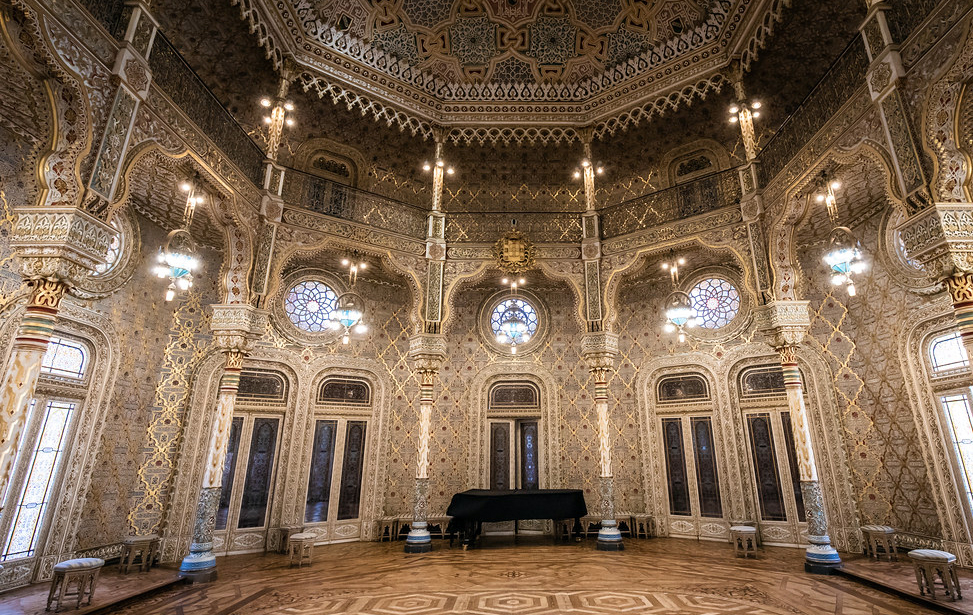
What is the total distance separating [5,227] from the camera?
745 cm

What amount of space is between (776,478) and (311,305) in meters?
11.7

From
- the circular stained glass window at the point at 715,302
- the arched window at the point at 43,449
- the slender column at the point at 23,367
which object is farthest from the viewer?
the circular stained glass window at the point at 715,302

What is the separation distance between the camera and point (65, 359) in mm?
8289

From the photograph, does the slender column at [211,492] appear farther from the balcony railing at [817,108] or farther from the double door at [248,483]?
the balcony railing at [817,108]

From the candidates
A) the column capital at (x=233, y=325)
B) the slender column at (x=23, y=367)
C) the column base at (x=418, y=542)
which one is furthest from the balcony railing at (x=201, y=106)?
the column base at (x=418, y=542)

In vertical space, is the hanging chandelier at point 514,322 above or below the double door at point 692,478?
above

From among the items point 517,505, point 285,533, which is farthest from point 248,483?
A: point 517,505

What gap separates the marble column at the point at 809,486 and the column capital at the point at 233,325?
1021cm

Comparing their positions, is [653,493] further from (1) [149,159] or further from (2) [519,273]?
(1) [149,159]

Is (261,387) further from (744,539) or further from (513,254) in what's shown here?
(744,539)

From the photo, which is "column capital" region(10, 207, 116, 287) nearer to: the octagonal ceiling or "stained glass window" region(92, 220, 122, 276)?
"stained glass window" region(92, 220, 122, 276)

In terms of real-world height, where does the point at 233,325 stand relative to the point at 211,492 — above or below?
above

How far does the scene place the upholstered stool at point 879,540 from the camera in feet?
28.2

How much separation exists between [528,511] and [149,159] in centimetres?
953
